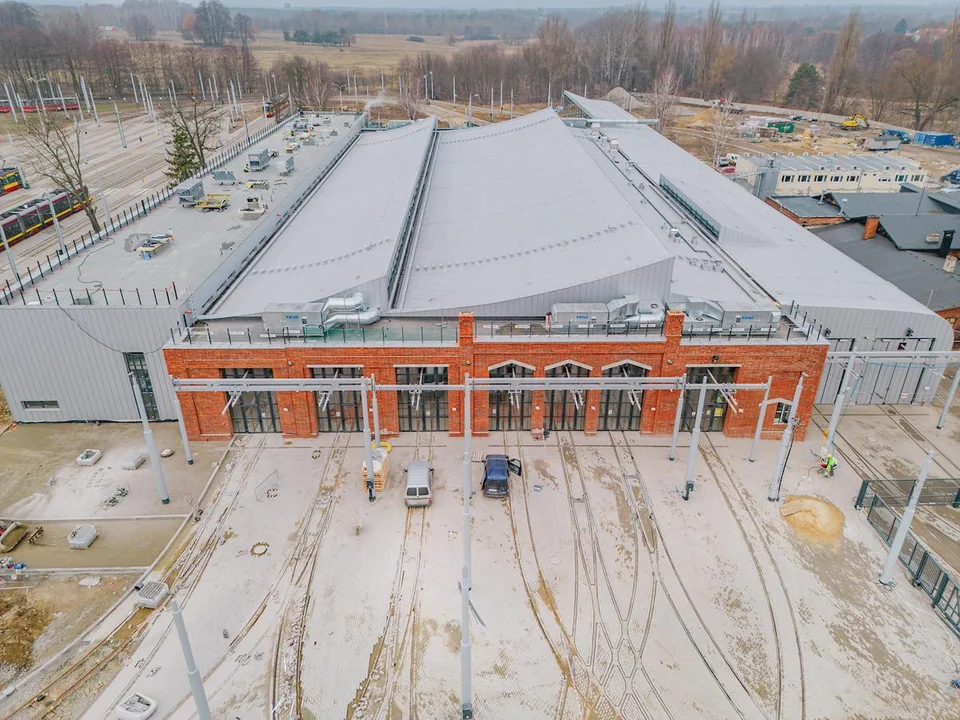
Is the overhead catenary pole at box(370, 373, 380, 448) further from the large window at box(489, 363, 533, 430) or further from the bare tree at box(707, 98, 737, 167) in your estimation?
the bare tree at box(707, 98, 737, 167)

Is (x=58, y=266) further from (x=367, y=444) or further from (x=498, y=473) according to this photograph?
(x=498, y=473)

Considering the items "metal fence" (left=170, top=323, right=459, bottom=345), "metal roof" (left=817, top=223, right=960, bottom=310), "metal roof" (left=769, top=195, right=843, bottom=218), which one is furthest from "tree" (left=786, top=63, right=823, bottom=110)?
"metal fence" (left=170, top=323, right=459, bottom=345)

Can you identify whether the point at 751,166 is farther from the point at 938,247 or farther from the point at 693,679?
the point at 693,679

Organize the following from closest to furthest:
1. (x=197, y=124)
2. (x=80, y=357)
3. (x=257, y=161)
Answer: (x=80, y=357) → (x=257, y=161) → (x=197, y=124)

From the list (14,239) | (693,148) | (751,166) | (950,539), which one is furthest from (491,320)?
(693,148)

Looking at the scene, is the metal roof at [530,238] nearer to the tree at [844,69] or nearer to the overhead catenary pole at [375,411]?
the overhead catenary pole at [375,411]

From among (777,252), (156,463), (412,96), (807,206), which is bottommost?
(156,463)

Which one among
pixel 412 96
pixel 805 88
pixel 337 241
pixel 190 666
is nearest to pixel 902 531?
pixel 190 666
